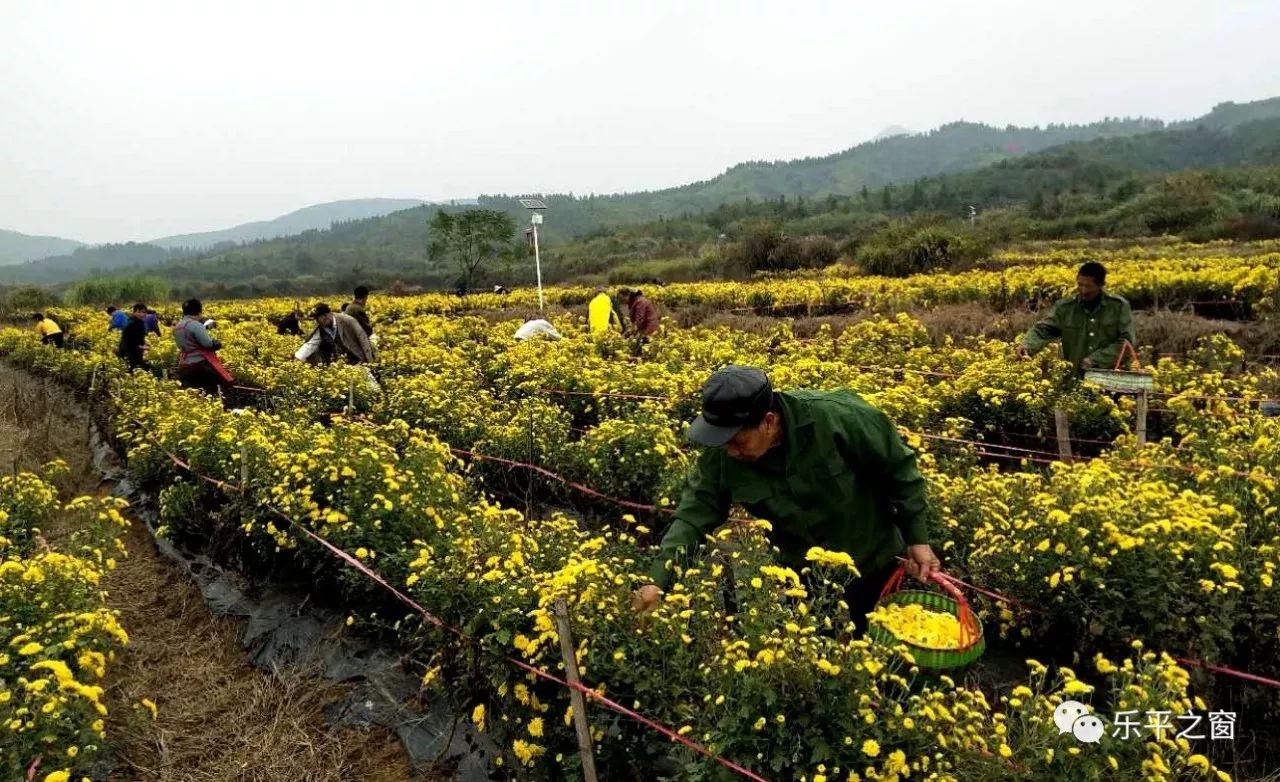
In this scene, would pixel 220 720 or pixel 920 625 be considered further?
pixel 220 720

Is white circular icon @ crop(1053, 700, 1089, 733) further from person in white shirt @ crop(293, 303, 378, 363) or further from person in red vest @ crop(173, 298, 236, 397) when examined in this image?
person in red vest @ crop(173, 298, 236, 397)

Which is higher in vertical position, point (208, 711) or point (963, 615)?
point (963, 615)

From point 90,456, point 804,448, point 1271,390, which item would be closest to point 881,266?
point 1271,390

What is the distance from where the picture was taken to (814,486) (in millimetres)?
2969

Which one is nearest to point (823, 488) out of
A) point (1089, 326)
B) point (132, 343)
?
point (1089, 326)

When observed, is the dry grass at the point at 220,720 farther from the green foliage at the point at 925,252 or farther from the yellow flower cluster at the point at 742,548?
the green foliage at the point at 925,252

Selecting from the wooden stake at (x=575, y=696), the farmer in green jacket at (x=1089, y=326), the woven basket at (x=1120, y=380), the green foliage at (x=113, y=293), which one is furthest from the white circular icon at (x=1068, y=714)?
the green foliage at (x=113, y=293)

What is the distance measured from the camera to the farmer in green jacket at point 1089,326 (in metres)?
6.61

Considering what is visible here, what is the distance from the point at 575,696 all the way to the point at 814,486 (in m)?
1.19

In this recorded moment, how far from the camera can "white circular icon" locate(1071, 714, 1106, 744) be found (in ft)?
6.66

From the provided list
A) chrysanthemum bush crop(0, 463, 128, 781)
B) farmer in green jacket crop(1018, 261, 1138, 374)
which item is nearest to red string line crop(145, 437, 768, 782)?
chrysanthemum bush crop(0, 463, 128, 781)

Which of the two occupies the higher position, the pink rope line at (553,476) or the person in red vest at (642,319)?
the person in red vest at (642,319)

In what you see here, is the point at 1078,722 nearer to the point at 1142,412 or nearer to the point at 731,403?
the point at 731,403

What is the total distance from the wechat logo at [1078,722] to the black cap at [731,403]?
4.03 ft
